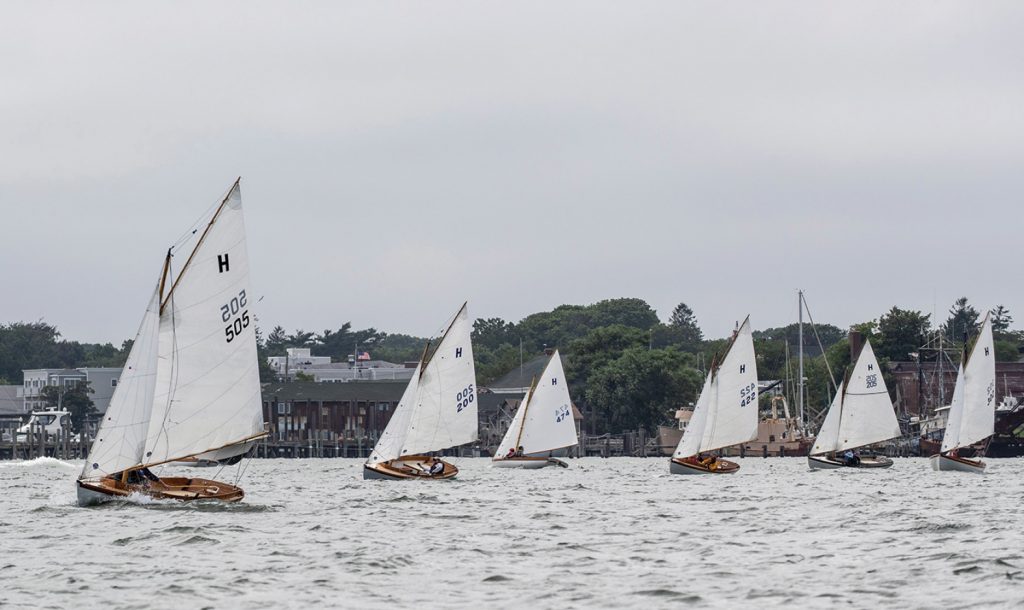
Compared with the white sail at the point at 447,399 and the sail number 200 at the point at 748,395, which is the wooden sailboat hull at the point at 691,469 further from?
the white sail at the point at 447,399

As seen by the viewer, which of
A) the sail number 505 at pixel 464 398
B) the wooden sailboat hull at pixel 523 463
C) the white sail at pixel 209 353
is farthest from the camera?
the wooden sailboat hull at pixel 523 463

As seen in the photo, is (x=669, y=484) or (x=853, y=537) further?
(x=669, y=484)

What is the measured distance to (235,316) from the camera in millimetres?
55562

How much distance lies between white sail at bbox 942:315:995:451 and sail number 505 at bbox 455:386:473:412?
27407mm

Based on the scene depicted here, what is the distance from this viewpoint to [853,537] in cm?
4362

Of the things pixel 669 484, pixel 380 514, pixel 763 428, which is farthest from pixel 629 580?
pixel 763 428

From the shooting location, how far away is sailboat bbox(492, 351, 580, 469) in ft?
362

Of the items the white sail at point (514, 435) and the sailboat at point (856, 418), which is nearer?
the sailboat at point (856, 418)

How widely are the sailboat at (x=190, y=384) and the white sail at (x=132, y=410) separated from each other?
1.2 inches

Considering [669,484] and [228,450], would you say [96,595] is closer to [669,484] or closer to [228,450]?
[228,450]

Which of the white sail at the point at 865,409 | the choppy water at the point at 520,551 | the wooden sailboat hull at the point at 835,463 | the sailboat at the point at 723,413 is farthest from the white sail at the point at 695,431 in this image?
the choppy water at the point at 520,551

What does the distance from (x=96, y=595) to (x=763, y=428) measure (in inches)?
5439

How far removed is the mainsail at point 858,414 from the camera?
10538cm

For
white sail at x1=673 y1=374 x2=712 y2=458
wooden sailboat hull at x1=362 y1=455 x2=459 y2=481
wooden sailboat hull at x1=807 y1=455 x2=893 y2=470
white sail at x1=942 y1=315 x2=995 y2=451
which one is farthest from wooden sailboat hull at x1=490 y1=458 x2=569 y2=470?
white sail at x1=942 y1=315 x2=995 y2=451
